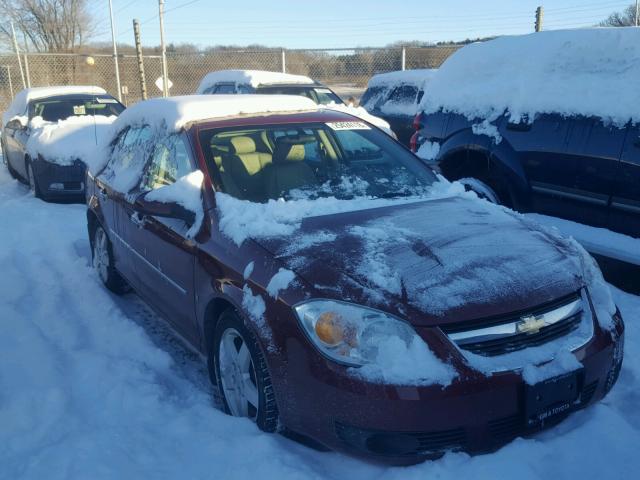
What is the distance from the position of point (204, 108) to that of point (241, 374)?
5.88ft

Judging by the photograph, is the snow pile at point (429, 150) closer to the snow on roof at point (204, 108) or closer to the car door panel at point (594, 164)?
the car door panel at point (594, 164)

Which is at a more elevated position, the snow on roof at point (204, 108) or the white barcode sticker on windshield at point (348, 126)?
the snow on roof at point (204, 108)

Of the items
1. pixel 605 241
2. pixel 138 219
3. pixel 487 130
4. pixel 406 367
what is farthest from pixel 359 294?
pixel 487 130

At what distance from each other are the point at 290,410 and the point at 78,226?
5.30 meters

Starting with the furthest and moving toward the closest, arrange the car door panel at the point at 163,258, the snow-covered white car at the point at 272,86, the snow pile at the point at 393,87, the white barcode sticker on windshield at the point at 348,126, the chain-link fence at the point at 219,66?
the chain-link fence at the point at 219,66
the snow-covered white car at the point at 272,86
the snow pile at the point at 393,87
the white barcode sticker on windshield at the point at 348,126
the car door panel at the point at 163,258

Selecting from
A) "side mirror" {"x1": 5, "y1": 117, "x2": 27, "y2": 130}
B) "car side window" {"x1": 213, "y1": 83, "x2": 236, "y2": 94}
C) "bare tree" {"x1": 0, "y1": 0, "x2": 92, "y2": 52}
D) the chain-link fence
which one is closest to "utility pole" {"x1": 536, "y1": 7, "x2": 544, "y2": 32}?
the chain-link fence

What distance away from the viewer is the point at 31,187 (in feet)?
30.4

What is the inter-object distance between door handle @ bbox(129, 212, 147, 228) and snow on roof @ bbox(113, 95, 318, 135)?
585 millimetres

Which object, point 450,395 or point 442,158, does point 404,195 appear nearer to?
point 450,395

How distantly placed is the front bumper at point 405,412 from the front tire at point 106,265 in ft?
9.19

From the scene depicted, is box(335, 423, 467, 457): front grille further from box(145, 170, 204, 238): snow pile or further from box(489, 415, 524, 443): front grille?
box(145, 170, 204, 238): snow pile

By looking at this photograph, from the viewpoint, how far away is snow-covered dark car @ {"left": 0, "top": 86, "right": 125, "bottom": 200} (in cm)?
839

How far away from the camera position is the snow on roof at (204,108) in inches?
151

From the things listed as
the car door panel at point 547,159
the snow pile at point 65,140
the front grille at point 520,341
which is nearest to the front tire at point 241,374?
the front grille at point 520,341
